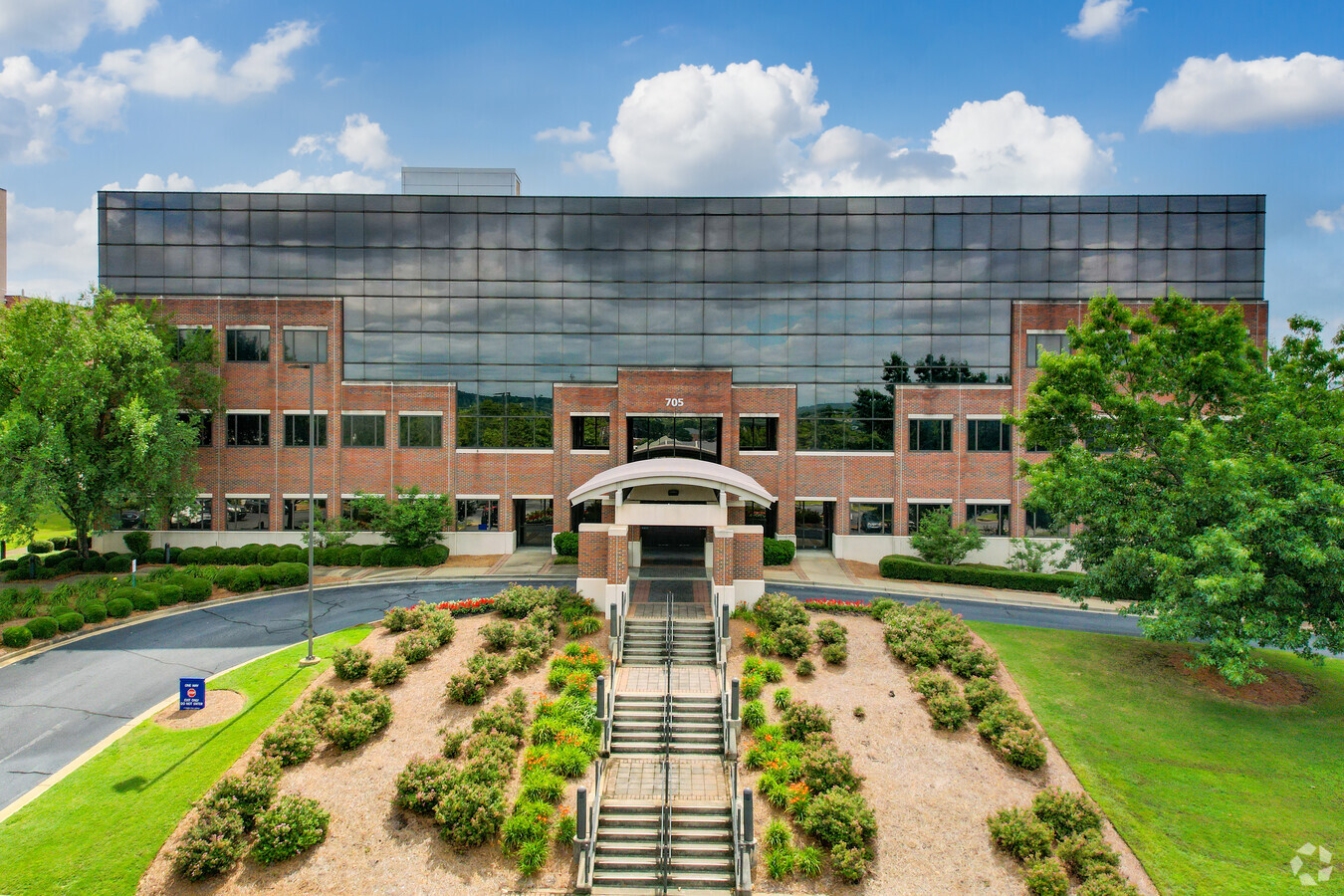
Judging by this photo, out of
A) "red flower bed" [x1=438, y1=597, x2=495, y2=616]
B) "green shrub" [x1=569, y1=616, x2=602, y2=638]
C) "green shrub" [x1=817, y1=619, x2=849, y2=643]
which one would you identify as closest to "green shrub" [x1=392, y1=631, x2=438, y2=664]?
"red flower bed" [x1=438, y1=597, x2=495, y2=616]

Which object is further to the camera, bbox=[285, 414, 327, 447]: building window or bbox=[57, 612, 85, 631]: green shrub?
bbox=[285, 414, 327, 447]: building window

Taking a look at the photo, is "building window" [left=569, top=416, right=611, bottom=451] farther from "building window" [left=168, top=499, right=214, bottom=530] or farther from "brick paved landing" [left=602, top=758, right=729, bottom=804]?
"brick paved landing" [left=602, top=758, right=729, bottom=804]

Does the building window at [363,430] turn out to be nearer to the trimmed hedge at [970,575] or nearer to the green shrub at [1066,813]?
the trimmed hedge at [970,575]

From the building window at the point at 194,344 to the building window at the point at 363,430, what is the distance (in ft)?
25.6

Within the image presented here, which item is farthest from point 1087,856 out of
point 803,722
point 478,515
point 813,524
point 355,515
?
point 355,515

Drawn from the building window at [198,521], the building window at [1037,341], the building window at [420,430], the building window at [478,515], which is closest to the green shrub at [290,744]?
the building window at [478,515]

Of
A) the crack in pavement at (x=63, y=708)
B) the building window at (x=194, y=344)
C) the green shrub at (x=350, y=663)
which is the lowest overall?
the crack in pavement at (x=63, y=708)

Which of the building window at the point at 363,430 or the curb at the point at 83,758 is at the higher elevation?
the building window at the point at 363,430

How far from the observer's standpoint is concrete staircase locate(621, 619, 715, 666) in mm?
19297

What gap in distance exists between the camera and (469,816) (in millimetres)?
12781

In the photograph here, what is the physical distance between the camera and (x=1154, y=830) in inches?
508

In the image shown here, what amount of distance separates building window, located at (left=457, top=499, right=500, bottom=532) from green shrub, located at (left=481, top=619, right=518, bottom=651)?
57.6 ft

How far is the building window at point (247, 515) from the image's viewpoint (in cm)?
3534

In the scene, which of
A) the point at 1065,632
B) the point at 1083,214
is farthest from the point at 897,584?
the point at 1083,214
